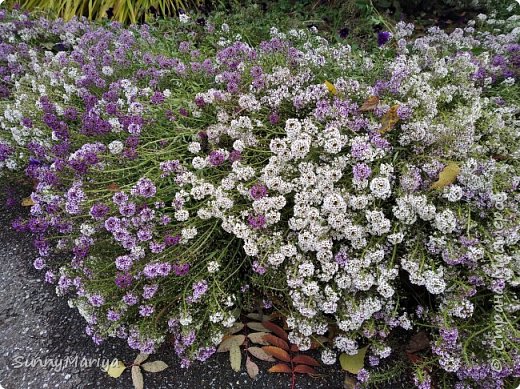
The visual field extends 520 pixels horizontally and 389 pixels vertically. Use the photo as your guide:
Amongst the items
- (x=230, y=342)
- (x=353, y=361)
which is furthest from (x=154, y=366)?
(x=353, y=361)

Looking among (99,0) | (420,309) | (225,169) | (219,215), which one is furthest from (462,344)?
(99,0)

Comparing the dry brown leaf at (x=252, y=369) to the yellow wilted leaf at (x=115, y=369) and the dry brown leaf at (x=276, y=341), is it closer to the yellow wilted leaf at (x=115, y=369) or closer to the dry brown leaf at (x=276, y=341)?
the dry brown leaf at (x=276, y=341)

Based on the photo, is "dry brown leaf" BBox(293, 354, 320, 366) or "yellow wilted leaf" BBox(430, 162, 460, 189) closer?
"yellow wilted leaf" BBox(430, 162, 460, 189)

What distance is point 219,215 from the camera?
2.18m

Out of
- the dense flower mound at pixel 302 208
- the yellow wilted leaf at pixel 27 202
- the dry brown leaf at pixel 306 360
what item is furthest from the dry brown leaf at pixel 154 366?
the yellow wilted leaf at pixel 27 202

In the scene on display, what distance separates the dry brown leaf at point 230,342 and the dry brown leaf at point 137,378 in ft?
1.34

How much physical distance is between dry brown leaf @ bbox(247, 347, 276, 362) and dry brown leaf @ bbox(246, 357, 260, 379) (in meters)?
0.04

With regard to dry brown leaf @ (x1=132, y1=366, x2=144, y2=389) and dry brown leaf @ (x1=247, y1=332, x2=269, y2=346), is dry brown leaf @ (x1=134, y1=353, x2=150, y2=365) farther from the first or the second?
dry brown leaf @ (x1=247, y1=332, x2=269, y2=346)

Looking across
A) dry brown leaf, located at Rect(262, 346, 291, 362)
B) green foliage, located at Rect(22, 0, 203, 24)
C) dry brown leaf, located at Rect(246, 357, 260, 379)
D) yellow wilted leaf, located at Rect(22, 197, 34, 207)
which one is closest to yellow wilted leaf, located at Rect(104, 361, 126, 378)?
dry brown leaf, located at Rect(246, 357, 260, 379)

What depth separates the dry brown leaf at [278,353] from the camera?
7.81 ft

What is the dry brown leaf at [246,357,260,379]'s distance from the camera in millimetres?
2346

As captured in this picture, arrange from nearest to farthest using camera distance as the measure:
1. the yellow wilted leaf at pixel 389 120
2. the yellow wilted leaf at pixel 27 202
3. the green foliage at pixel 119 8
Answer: the yellow wilted leaf at pixel 389 120 < the yellow wilted leaf at pixel 27 202 < the green foliage at pixel 119 8

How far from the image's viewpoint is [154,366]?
2400 millimetres

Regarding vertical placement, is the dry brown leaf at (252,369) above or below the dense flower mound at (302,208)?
below
